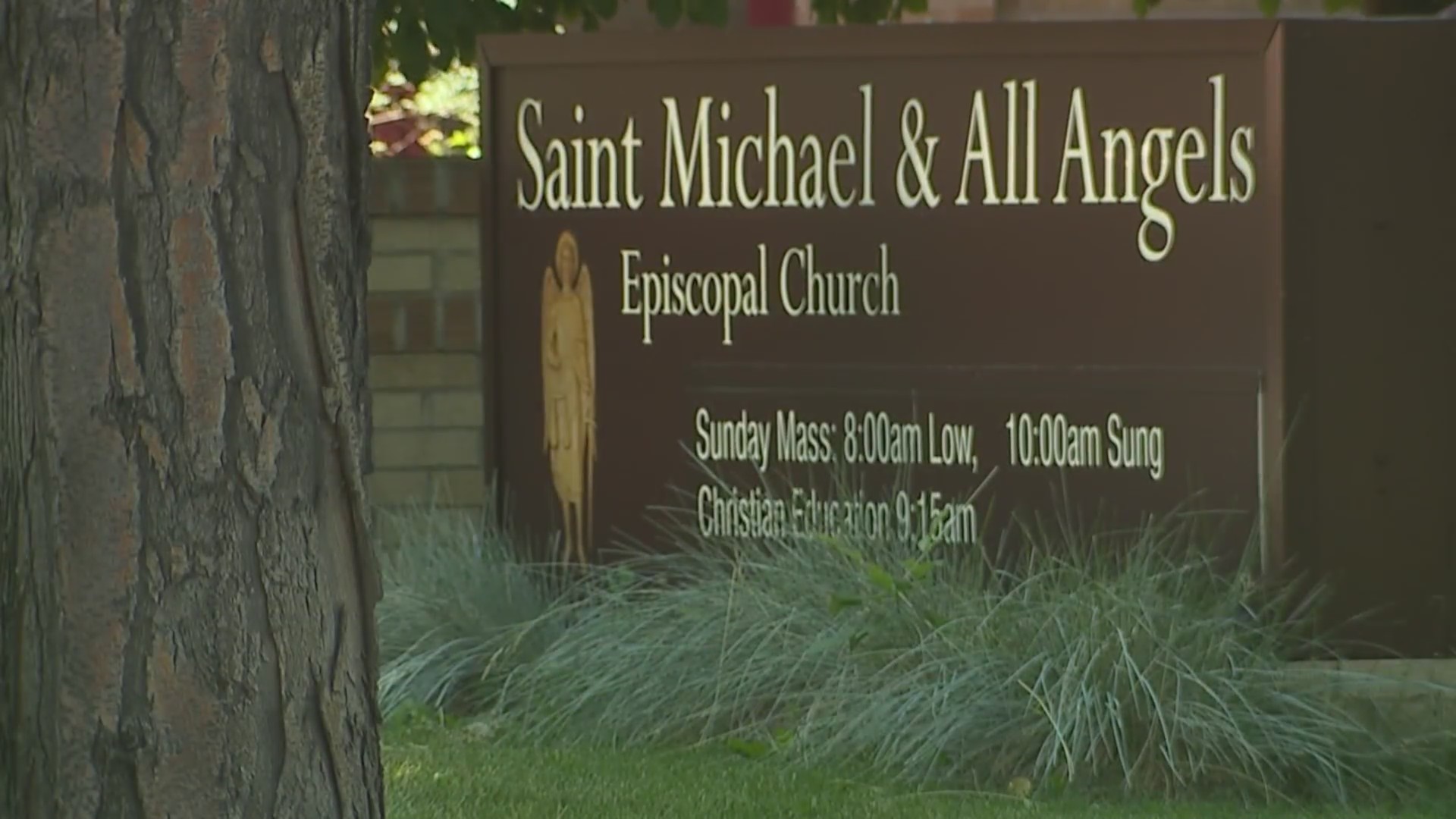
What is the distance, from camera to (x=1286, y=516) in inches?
248

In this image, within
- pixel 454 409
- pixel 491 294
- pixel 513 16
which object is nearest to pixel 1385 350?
pixel 491 294

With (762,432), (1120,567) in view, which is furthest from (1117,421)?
(762,432)

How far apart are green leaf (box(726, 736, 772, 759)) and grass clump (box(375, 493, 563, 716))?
3.04ft

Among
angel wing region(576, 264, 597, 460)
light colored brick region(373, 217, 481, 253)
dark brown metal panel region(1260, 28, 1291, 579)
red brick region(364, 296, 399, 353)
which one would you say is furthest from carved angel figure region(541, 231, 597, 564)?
dark brown metal panel region(1260, 28, 1291, 579)

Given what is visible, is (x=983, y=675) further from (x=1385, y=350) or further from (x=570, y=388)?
(x=570, y=388)

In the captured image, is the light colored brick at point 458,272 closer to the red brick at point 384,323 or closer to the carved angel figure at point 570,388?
the red brick at point 384,323

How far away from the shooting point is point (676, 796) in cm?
508

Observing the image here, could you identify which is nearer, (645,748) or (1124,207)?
(645,748)

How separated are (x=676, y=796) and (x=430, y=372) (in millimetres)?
3200

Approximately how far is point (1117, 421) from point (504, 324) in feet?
6.56

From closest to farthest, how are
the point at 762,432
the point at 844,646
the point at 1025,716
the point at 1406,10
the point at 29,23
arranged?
the point at 29,23, the point at 1025,716, the point at 844,646, the point at 762,432, the point at 1406,10

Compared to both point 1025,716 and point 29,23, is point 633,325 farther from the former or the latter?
point 29,23

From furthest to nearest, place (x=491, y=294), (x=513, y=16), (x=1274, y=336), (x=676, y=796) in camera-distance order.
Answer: (x=513, y=16)
(x=491, y=294)
(x=1274, y=336)
(x=676, y=796)

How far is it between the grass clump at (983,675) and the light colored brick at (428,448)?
161 centimetres
